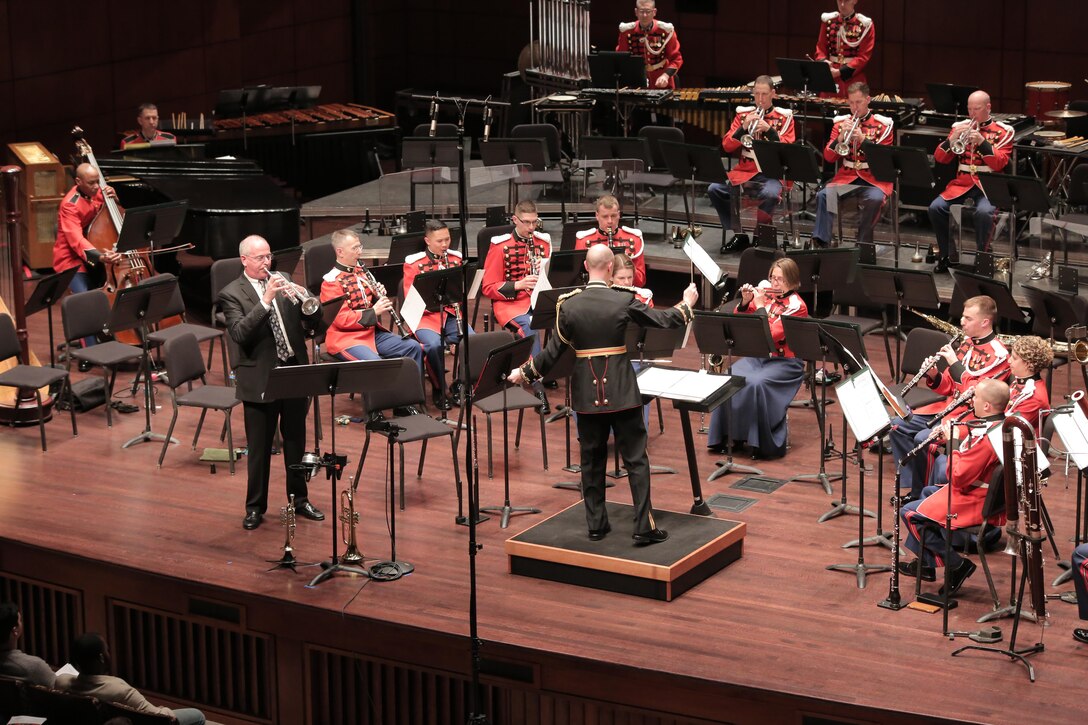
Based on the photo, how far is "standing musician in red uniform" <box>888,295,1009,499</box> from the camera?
835 cm

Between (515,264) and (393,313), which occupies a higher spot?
(515,264)

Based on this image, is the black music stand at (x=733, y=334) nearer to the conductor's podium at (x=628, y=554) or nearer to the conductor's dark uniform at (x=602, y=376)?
the conductor's dark uniform at (x=602, y=376)

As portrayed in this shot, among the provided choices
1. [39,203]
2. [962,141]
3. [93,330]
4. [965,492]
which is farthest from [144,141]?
[965,492]

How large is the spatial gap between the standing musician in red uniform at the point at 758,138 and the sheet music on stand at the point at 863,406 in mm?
4751

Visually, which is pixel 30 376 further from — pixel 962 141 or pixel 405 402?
pixel 962 141

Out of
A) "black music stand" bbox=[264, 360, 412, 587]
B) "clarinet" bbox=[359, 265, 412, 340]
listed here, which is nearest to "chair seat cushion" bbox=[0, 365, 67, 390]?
"clarinet" bbox=[359, 265, 412, 340]

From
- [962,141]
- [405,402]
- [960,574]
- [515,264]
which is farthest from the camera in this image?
[962,141]

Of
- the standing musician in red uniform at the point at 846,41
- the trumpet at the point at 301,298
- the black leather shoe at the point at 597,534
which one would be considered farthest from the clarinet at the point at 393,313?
the standing musician in red uniform at the point at 846,41

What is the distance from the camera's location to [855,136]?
1173cm

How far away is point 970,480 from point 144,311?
17.2ft

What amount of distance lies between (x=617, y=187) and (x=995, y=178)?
3347 mm

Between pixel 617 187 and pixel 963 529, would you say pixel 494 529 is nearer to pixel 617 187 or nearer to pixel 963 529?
pixel 963 529

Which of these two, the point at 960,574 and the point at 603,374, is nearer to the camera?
the point at 960,574

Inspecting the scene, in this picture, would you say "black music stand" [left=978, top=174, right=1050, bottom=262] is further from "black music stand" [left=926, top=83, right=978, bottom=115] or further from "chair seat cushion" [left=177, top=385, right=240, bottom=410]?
"chair seat cushion" [left=177, top=385, right=240, bottom=410]
